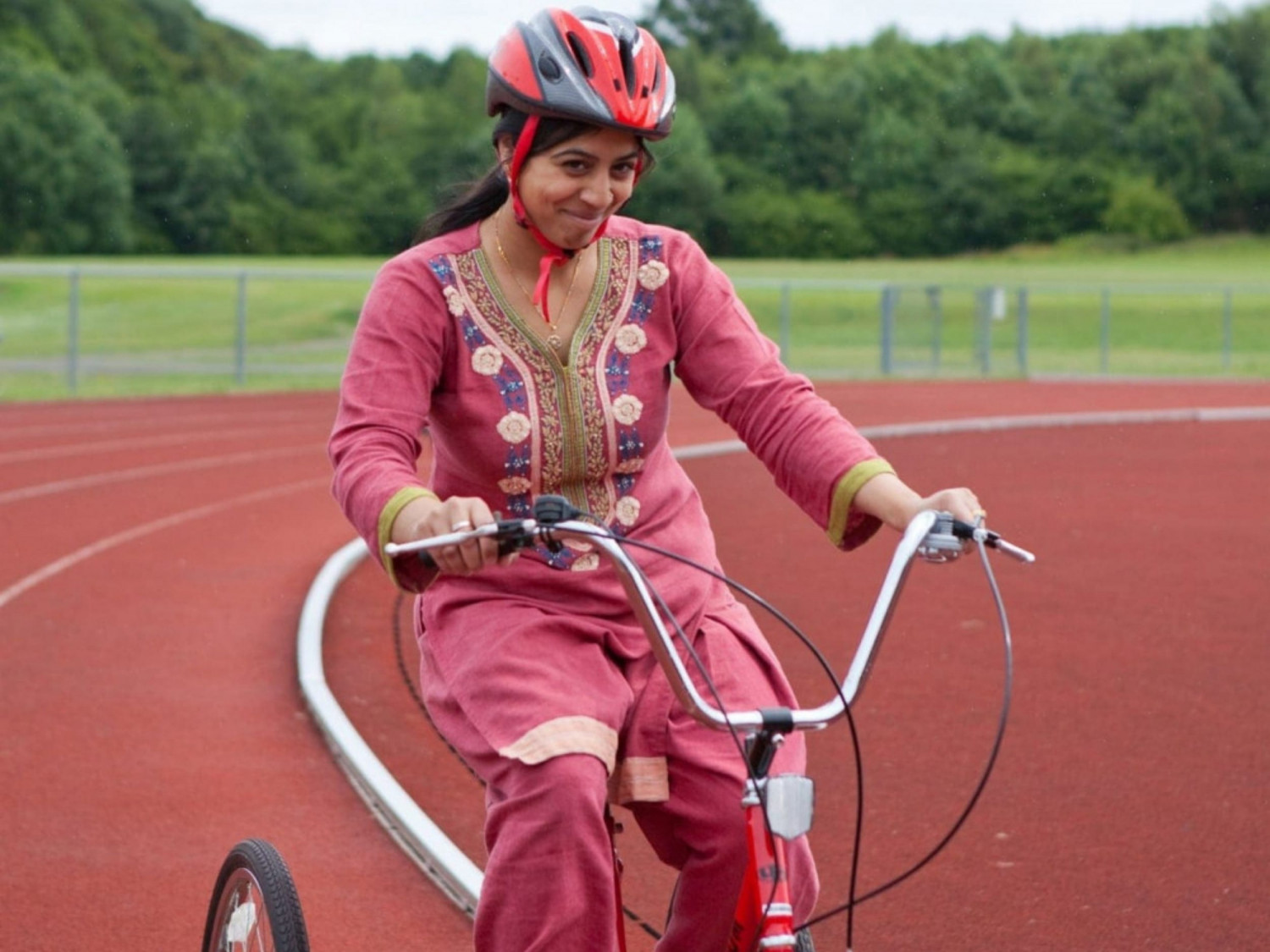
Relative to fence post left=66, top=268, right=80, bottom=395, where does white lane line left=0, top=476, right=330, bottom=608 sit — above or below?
below

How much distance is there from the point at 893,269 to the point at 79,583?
60.7 m

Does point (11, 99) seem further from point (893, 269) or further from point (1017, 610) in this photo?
point (1017, 610)

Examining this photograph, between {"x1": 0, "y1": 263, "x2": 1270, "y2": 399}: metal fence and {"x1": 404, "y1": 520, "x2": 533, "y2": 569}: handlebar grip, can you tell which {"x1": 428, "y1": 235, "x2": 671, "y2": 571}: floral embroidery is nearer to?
{"x1": 404, "y1": 520, "x2": 533, "y2": 569}: handlebar grip

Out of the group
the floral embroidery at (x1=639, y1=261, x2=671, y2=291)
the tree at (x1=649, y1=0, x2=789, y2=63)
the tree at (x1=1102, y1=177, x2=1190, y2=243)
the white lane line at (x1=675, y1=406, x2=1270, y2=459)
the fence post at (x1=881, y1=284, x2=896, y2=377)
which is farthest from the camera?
the tree at (x1=649, y1=0, x2=789, y2=63)

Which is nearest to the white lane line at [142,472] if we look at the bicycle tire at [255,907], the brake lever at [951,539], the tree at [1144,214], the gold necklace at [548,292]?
the bicycle tire at [255,907]

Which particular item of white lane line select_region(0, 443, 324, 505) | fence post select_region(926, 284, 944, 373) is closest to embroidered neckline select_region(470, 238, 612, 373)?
white lane line select_region(0, 443, 324, 505)

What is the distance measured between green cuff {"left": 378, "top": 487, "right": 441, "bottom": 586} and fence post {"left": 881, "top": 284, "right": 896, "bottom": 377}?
27486 mm

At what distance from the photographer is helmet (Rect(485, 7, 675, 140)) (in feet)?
10.2

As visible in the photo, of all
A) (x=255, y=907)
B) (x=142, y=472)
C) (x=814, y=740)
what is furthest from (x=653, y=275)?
(x=142, y=472)

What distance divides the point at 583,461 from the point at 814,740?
3691mm

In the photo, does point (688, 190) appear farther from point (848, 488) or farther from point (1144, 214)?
point (848, 488)

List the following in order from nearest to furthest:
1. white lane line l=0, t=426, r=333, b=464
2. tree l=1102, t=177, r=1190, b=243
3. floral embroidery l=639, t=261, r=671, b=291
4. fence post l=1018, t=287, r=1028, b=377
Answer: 1. floral embroidery l=639, t=261, r=671, b=291
2. white lane line l=0, t=426, r=333, b=464
3. fence post l=1018, t=287, r=1028, b=377
4. tree l=1102, t=177, r=1190, b=243

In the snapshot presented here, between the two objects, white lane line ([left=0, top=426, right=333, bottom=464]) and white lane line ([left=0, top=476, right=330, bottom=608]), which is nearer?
white lane line ([left=0, top=476, right=330, bottom=608])

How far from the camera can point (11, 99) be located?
6688 cm
